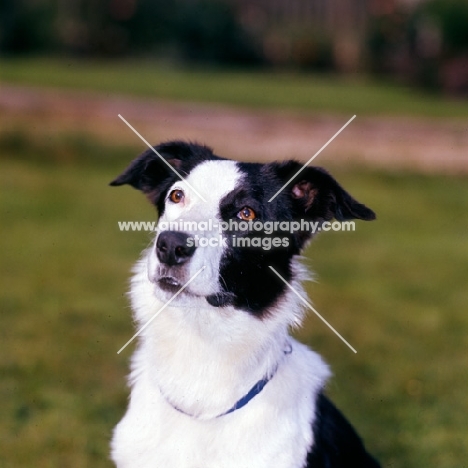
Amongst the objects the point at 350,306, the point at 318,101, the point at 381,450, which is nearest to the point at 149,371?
the point at 381,450

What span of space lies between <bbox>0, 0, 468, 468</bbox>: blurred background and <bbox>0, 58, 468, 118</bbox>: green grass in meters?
0.12

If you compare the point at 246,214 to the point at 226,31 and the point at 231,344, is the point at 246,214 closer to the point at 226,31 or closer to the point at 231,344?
the point at 231,344

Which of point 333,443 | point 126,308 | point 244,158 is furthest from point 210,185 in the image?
point 244,158

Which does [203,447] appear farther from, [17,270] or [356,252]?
[356,252]

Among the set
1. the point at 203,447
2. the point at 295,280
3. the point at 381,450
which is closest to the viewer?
the point at 203,447

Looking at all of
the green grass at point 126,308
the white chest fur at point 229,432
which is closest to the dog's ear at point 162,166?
the green grass at point 126,308

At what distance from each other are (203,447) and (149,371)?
1.54 ft

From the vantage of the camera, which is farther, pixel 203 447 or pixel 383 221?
pixel 383 221

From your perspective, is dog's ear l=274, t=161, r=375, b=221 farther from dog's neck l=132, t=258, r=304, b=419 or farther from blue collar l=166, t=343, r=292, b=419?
blue collar l=166, t=343, r=292, b=419

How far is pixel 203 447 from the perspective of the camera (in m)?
3.64

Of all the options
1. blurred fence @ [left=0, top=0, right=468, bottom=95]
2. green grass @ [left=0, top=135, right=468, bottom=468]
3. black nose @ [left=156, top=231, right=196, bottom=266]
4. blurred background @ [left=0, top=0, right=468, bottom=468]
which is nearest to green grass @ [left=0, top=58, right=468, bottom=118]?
blurred background @ [left=0, top=0, right=468, bottom=468]

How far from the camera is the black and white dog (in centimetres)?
361

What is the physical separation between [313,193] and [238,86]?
1643 cm

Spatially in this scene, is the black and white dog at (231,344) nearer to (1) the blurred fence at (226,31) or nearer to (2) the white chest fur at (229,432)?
(2) the white chest fur at (229,432)
